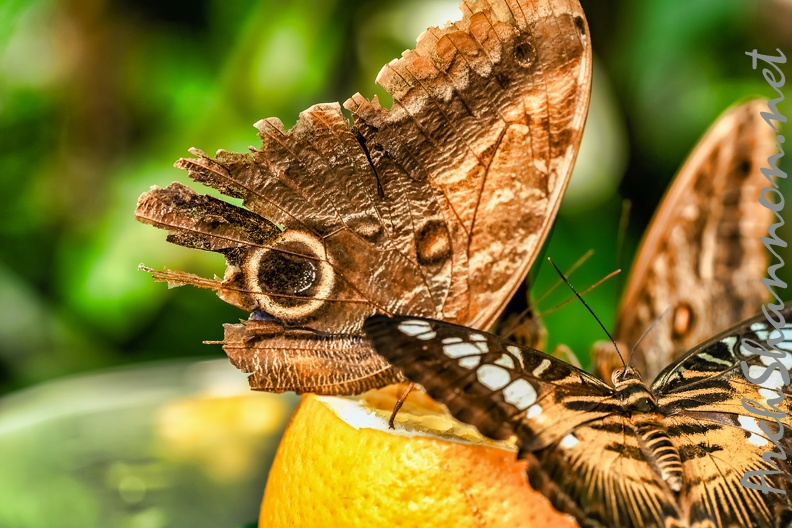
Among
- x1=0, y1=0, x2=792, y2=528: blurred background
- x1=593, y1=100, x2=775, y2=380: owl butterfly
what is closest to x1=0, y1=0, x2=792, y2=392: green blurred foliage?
x1=0, y1=0, x2=792, y2=528: blurred background

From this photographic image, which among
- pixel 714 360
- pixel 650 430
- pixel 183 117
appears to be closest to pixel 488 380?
pixel 650 430

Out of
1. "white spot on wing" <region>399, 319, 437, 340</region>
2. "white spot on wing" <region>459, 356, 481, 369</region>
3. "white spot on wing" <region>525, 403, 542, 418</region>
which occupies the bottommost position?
"white spot on wing" <region>525, 403, 542, 418</region>

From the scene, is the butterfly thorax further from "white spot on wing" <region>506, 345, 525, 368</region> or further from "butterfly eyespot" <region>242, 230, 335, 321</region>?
"butterfly eyespot" <region>242, 230, 335, 321</region>

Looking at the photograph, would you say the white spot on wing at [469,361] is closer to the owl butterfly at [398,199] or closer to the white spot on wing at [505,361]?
the white spot on wing at [505,361]

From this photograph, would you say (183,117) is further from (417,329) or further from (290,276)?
(417,329)

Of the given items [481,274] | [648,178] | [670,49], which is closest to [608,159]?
[648,178]

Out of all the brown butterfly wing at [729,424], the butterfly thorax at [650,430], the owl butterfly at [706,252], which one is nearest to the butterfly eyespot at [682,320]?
the owl butterfly at [706,252]

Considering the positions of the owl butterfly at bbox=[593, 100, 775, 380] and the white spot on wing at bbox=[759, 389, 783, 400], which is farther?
the owl butterfly at bbox=[593, 100, 775, 380]
